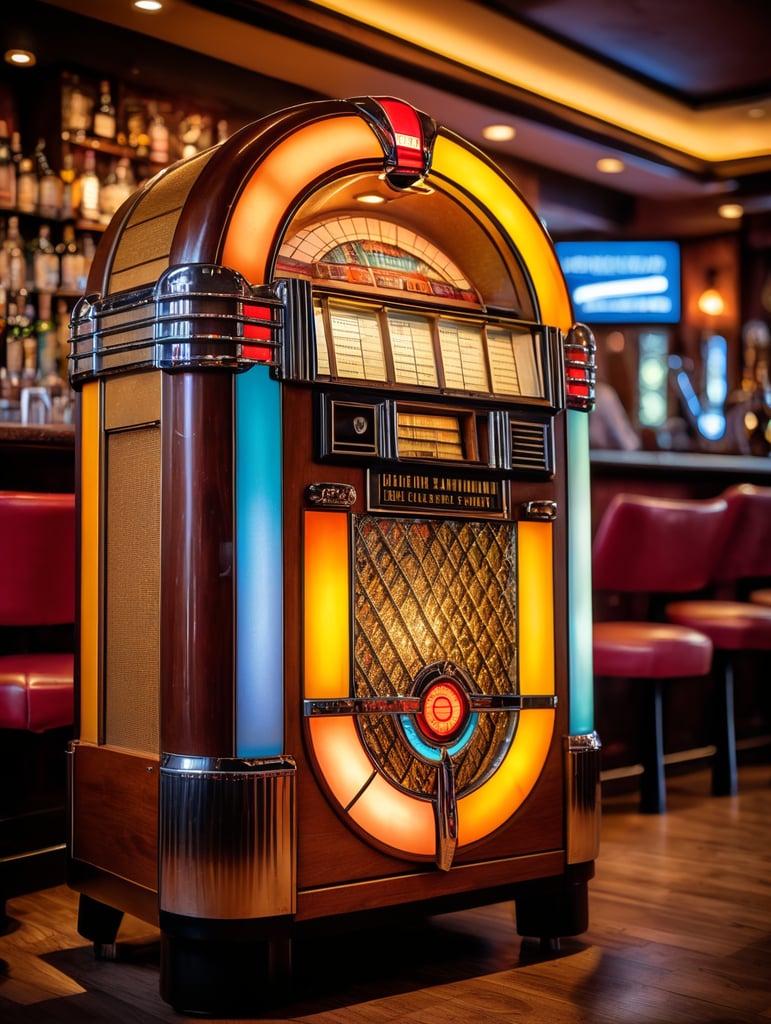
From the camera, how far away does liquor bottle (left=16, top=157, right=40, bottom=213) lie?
4766 mm

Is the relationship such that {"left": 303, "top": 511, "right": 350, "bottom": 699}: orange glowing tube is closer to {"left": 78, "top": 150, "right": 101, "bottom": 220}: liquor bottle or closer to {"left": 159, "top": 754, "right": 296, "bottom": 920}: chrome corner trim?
{"left": 159, "top": 754, "right": 296, "bottom": 920}: chrome corner trim

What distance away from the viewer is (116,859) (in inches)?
83.8

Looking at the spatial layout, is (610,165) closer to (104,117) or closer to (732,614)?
(104,117)

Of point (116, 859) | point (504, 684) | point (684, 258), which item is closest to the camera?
point (116, 859)

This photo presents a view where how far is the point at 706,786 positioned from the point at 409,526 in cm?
221

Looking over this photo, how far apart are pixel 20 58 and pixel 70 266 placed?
78 centimetres

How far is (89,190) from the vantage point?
492cm

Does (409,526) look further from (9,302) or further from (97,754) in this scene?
(9,302)

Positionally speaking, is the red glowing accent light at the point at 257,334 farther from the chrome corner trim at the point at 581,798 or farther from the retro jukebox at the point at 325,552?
the chrome corner trim at the point at 581,798

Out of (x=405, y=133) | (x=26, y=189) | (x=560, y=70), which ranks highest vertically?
(x=560, y=70)

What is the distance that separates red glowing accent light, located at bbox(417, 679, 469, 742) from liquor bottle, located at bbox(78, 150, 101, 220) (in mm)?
3350

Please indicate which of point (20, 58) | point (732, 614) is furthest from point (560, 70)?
point (732, 614)

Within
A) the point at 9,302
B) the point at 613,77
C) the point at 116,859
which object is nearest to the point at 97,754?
the point at 116,859

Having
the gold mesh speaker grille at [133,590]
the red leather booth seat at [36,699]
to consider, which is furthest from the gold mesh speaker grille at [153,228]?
the red leather booth seat at [36,699]
